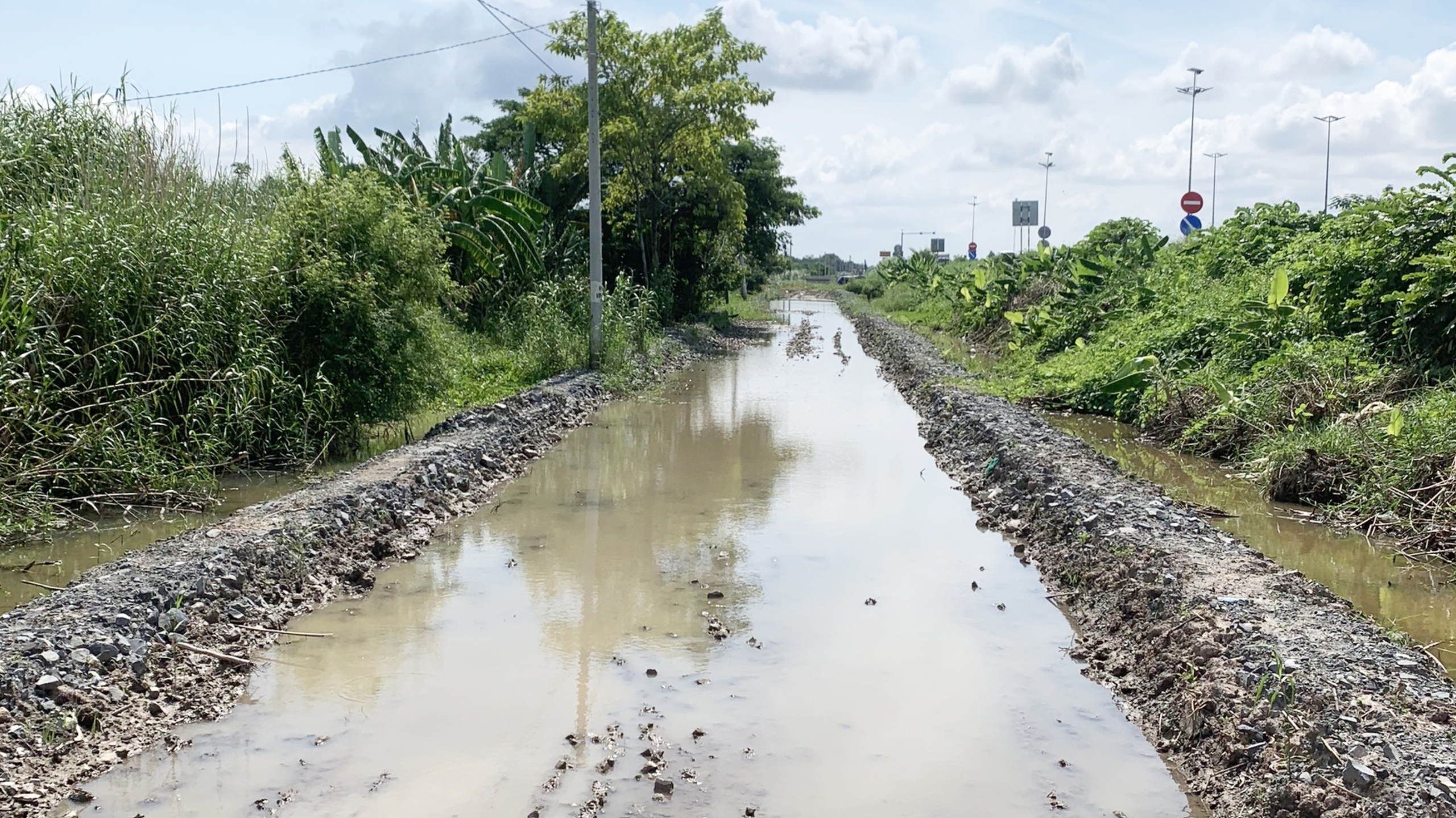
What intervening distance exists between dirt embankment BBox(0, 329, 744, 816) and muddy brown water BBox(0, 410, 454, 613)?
61 cm

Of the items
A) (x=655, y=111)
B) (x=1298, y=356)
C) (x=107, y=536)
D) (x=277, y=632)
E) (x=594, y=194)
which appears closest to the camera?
(x=277, y=632)

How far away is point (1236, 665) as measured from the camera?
18.2ft

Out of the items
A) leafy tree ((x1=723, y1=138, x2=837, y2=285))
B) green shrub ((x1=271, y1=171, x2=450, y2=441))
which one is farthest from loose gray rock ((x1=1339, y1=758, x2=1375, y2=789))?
leafy tree ((x1=723, y1=138, x2=837, y2=285))

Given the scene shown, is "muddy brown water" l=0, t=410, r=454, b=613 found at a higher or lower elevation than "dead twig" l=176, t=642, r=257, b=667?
higher

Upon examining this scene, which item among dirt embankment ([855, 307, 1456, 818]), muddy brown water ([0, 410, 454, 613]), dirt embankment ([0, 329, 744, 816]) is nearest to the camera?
dirt embankment ([855, 307, 1456, 818])

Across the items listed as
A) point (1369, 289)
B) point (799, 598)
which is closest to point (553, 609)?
point (799, 598)

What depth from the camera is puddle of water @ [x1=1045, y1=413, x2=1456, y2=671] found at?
A: 7145 millimetres

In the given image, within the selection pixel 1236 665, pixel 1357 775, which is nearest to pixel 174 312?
pixel 1236 665

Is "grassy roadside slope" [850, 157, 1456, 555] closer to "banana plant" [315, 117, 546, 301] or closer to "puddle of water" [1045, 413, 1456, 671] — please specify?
"puddle of water" [1045, 413, 1456, 671]

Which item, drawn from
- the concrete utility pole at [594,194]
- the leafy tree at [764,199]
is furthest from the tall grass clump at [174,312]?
the leafy tree at [764,199]

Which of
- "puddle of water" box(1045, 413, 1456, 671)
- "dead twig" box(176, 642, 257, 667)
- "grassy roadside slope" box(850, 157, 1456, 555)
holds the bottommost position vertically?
"dead twig" box(176, 642, 257, 667)

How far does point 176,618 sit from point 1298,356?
10.8m

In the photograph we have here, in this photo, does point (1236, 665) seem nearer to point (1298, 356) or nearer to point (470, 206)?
point (1298, 356)

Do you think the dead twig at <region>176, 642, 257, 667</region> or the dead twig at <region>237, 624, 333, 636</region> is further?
the dead twig at <region>237, 624, 333, 636</region>
